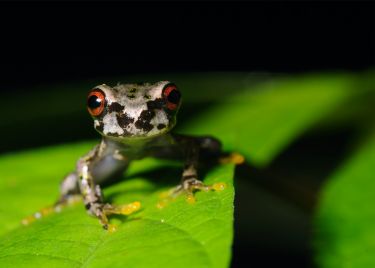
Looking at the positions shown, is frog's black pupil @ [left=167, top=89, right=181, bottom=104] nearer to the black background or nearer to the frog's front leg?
the frog's front leg

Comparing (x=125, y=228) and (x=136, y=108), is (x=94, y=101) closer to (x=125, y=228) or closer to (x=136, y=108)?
(x=136, y=108)

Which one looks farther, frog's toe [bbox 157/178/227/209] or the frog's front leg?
the frog's front leg

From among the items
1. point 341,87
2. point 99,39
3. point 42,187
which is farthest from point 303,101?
point 99,39

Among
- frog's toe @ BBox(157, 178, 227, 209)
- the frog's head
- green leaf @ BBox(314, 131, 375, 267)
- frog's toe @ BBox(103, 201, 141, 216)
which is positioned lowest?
green leaf @ BBox(314, 131, 375, 267)

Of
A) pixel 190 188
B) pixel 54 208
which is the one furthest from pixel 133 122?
pixel 54 208

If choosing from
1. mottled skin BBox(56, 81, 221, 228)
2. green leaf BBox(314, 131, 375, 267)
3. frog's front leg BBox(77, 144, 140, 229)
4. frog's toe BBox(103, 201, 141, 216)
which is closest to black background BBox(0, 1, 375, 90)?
frog's front leg BBox(77, 144, 140, 229)

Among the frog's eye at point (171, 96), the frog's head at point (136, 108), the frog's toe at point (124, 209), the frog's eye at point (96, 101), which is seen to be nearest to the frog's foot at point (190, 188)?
the frog's toe at point (124, 209)
